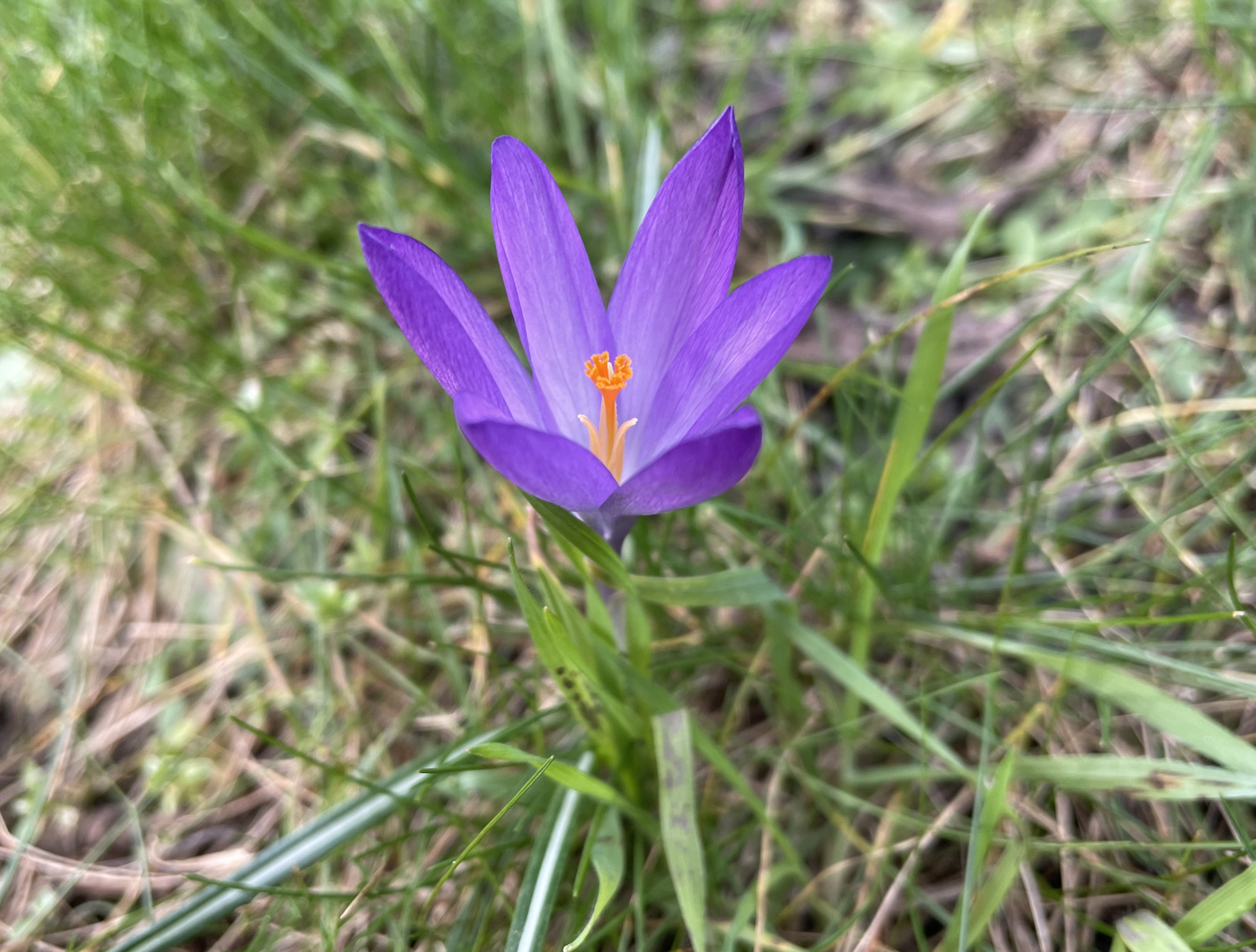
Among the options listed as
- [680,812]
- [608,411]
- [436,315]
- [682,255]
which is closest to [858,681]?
[680,812]

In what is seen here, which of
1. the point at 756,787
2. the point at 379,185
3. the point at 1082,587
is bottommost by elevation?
the point at 756,787

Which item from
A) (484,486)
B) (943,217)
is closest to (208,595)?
(484,486)

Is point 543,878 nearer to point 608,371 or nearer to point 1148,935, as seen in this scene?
point 608,371

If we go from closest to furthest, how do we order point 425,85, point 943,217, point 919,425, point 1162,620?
point 1162,620 → point 919,425 → point 425,85 → point 943,217

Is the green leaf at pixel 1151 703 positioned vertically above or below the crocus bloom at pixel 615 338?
below

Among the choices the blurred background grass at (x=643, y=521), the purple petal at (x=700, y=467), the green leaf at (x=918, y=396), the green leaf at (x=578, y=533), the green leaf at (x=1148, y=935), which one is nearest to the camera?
the purple petal at (x=700, y=467)

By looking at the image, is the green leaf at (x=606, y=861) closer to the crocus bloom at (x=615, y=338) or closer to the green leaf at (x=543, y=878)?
the green leaf at (x=543, y=878)

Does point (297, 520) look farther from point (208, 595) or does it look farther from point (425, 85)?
point (425, 85)

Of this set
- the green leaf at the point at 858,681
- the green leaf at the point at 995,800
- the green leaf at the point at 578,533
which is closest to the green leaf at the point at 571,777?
the green leaf at the point at 578,533
